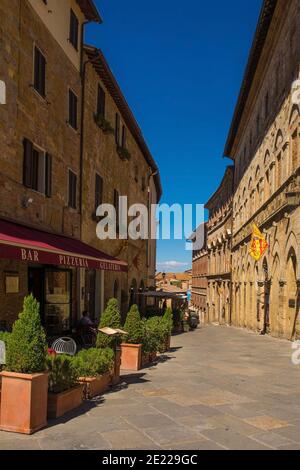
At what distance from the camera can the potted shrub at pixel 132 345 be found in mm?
10836

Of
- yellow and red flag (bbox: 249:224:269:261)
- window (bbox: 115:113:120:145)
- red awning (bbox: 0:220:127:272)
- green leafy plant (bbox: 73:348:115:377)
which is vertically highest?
window (bbox: 115:113:120:145)

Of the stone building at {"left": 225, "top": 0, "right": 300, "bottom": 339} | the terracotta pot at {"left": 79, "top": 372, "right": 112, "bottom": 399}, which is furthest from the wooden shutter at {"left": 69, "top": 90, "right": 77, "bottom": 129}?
the terracotta pot at {"left": 79, "top": 372, "right": 112, "bottom": 399}

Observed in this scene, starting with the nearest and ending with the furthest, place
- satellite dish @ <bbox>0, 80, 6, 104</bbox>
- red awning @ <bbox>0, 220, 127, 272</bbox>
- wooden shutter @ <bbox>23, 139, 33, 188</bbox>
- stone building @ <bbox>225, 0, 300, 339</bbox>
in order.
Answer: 1. red awning @ <bbox>0, 220, 127, 272</bbox>
2. satellite dish @ <bbox>0, 80, 6, 104</bbox>
3. wooden shutter @ <bbox>23, 139, 33, 188</bbox>
4. stone building @ <bbox>225, 0, 300, 339</bbox>

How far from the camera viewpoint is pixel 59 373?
6.72 meters

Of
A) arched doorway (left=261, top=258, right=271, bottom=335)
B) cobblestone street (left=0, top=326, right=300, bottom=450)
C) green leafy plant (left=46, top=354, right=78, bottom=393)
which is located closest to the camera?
cobblestone street (left=0, top=326, right=300, bottom=450)

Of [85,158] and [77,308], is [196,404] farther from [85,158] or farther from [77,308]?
[85,158]

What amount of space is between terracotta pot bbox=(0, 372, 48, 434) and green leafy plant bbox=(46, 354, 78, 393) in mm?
687

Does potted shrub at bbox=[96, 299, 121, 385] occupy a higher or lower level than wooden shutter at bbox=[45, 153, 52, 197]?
A: lower

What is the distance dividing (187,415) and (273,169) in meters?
17.1

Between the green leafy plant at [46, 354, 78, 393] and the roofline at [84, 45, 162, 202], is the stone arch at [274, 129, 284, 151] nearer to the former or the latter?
the roofline at [84, 45, 162, 202]

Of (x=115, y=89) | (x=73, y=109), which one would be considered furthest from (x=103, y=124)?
(x=73, y=109)

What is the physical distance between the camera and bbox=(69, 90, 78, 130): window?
639 inches

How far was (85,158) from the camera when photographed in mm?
17516
